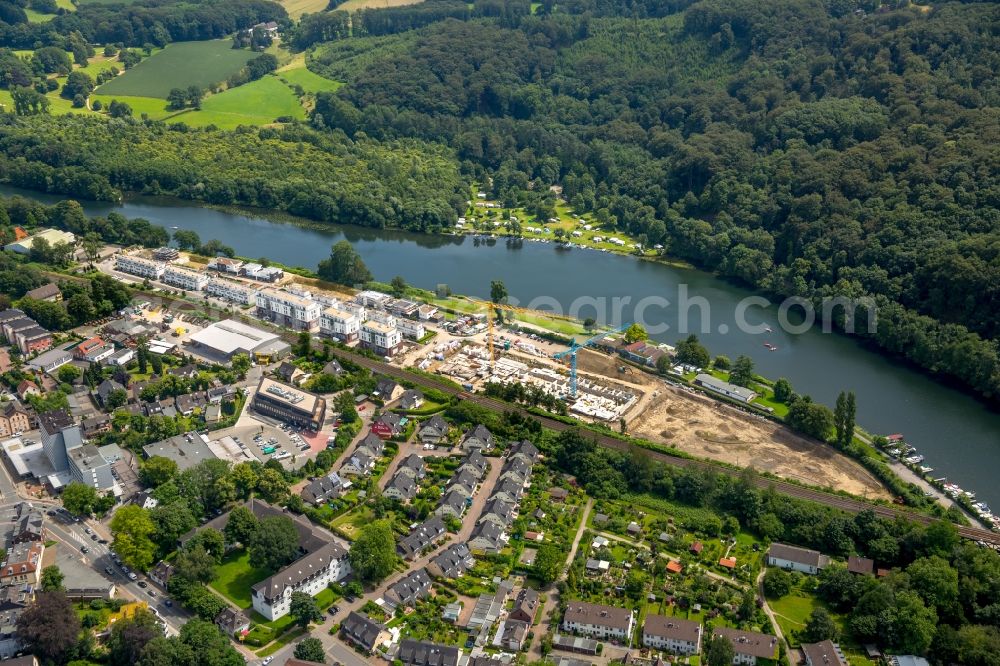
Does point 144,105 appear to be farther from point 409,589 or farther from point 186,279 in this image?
point 409,589

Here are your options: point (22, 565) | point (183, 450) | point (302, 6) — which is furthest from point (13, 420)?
point (302, 6)

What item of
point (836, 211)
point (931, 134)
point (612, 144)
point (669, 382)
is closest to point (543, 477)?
point (669, 382)

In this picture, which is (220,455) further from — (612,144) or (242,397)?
(612,144)

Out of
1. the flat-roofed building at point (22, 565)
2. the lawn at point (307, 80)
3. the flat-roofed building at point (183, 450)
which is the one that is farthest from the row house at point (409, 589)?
the lawn at point (307, 80)

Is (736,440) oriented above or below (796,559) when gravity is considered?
below

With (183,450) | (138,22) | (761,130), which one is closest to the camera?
(183,450)

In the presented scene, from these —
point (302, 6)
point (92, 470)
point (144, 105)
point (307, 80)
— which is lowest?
point (92, 470)
